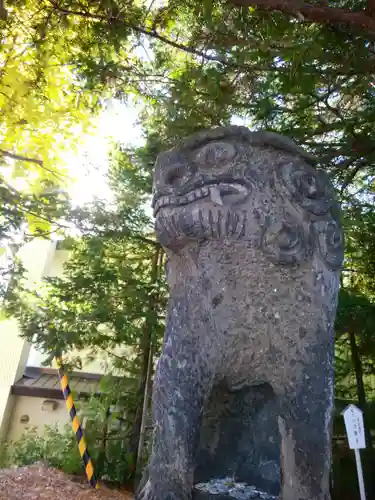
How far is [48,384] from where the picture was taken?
7.12 m

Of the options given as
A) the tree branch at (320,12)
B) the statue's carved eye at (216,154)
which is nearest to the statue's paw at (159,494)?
the statue's carved eye at (216,154)

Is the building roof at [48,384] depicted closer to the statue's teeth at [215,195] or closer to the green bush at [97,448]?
the green bush at [97,448]

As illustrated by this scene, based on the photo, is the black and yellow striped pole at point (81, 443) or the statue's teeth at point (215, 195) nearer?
the statue's teeth at point (215, 195)

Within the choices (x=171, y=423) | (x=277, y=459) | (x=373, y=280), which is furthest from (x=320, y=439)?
(x=373, y=280)

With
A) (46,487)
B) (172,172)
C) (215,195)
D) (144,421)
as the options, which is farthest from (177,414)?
(144,421)

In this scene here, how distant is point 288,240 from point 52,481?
3614mm

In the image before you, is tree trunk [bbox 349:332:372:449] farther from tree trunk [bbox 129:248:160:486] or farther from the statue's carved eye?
the statue's carved eye

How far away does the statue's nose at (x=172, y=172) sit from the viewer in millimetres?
1973

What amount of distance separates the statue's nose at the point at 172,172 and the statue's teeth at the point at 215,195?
18 cm

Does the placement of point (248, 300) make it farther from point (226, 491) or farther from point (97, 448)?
point (97, 448)

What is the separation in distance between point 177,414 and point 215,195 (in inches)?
36.3

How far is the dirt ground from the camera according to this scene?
356 cm

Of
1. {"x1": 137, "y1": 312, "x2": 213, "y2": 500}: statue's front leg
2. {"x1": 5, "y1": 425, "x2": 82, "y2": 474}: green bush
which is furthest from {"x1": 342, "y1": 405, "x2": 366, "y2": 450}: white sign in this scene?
{"x1": 5, "y1": 425, "x2": 82, "y2": 474}: green bush

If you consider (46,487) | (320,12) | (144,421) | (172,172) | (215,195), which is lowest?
(46,487)
